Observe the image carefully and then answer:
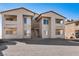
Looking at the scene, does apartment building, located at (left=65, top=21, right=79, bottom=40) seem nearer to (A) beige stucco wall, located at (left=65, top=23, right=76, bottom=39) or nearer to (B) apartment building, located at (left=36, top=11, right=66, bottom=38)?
(A) beige stucco wall, located at (left=65, top=23, right=76, bottom=39)

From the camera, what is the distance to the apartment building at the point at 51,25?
13.0ft

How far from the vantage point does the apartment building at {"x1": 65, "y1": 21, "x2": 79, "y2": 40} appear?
4.02 m

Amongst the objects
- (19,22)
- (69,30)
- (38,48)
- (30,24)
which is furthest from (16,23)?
(69,30)

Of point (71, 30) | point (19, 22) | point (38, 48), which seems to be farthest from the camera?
point (71, 30)

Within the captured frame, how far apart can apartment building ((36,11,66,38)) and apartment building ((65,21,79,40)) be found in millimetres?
125

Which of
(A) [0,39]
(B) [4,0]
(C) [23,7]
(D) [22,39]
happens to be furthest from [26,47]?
(B) [4,0]

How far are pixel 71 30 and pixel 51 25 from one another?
0.52m

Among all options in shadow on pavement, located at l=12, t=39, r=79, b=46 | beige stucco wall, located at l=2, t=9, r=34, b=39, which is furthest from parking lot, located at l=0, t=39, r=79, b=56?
beige stucco wall, located at l=2, t=9, r=34, b=39

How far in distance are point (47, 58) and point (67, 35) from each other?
0.95 metres

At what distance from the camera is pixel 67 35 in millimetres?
4070

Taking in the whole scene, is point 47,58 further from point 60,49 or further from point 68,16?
point 68,16

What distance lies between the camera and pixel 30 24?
13.2 ft

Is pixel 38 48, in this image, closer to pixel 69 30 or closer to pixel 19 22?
pixel 19 22

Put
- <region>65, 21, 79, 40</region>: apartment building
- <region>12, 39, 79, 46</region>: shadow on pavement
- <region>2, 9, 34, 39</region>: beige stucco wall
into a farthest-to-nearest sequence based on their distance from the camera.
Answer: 1. <region>65, 21, 79, 40</region>: apartment building
2. <region>12, 39, 79, 46</region>: shadow on pavement
3. <region>2, 9, 34, 39</region>: beige stucco wall
